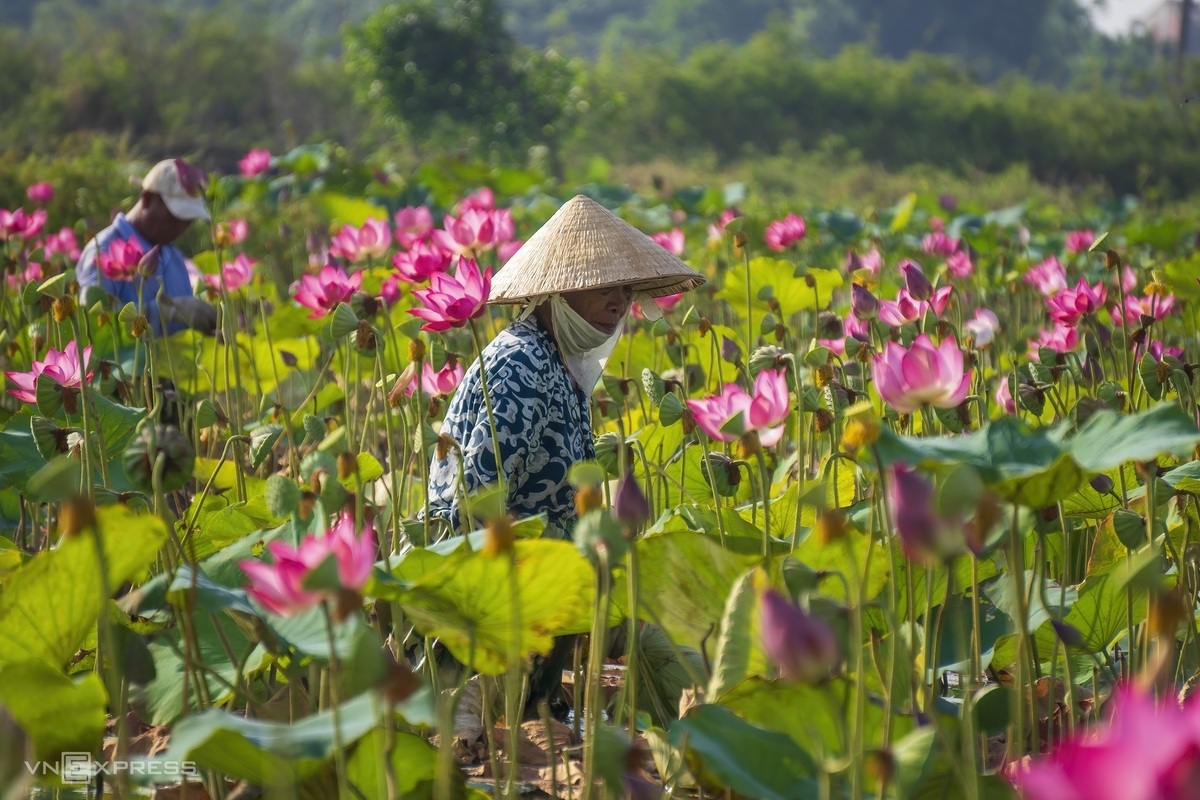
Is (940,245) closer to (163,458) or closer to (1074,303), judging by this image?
(1074,303)

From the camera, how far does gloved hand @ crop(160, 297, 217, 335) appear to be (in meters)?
3.01

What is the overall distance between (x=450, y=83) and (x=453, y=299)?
14.4 meters

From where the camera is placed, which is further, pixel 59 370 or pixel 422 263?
pixel 422 263

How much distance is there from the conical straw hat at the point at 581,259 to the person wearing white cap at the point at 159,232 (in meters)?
1.32

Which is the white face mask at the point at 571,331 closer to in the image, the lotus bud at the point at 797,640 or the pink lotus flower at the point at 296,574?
the pink lotus flower at the point at 296,574

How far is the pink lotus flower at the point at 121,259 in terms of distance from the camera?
3.09 meters

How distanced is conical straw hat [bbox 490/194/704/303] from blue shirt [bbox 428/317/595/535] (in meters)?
0.09

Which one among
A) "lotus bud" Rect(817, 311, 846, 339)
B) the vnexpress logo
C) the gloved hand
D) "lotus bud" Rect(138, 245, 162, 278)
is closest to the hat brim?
the gloved hand

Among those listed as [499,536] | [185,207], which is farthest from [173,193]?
[499,536]

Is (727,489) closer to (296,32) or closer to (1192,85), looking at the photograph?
(1192,85)

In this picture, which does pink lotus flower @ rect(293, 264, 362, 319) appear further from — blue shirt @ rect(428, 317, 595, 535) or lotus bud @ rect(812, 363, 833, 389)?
lotus bud @ rect(812, 363, 833, 389)

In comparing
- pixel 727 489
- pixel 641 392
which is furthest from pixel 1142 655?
pixel 641 392

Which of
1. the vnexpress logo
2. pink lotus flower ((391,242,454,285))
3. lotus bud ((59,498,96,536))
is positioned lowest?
the vnexpress logo

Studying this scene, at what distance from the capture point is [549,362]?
2.30 metres
